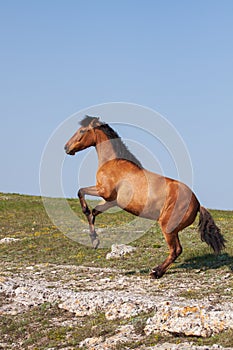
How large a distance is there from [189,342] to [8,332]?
4600mm

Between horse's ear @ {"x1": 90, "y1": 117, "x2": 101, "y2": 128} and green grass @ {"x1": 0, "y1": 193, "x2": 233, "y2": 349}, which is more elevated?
horse's ear @ {"x1": 90, "y1": 117, "x2": 101, "y2": 128}

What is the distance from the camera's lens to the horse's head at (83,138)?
17031mm

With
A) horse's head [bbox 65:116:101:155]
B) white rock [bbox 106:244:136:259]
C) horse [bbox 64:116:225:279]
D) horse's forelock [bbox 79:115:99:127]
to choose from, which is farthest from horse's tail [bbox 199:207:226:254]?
white rock [bbox 106:244:136:259]

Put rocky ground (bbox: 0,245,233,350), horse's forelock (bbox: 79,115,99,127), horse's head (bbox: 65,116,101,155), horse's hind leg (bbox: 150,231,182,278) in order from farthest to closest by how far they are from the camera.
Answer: horse's forelock (bbox: 79,115,99,127)
horse's head (bbox: 65,116,101,155)
horse's hind leg (bbox: 150,231,182,278)
rocky ground (bbox: 0,245,233,350)

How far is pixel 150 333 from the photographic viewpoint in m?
11.1

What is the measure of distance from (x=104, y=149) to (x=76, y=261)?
5.32m

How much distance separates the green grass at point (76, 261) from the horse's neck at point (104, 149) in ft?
12.1

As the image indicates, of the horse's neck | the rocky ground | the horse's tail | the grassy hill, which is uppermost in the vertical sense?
the horse's neck

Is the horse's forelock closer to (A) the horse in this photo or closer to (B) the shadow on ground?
(A) the horse

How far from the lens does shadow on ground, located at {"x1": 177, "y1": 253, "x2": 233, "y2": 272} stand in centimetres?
1783

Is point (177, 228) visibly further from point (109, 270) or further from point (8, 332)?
point (8, 332)

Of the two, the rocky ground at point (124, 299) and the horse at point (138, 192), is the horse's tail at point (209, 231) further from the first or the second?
the rocky ground at point (124, 299)

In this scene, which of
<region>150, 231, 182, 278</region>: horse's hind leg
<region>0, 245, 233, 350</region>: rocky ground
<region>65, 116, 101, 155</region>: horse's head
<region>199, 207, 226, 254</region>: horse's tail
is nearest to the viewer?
<region>0, 245, 233, 350</region>: rocky ground

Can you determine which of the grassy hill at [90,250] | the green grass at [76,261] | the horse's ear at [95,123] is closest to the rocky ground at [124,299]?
the green grass at [76,261]
